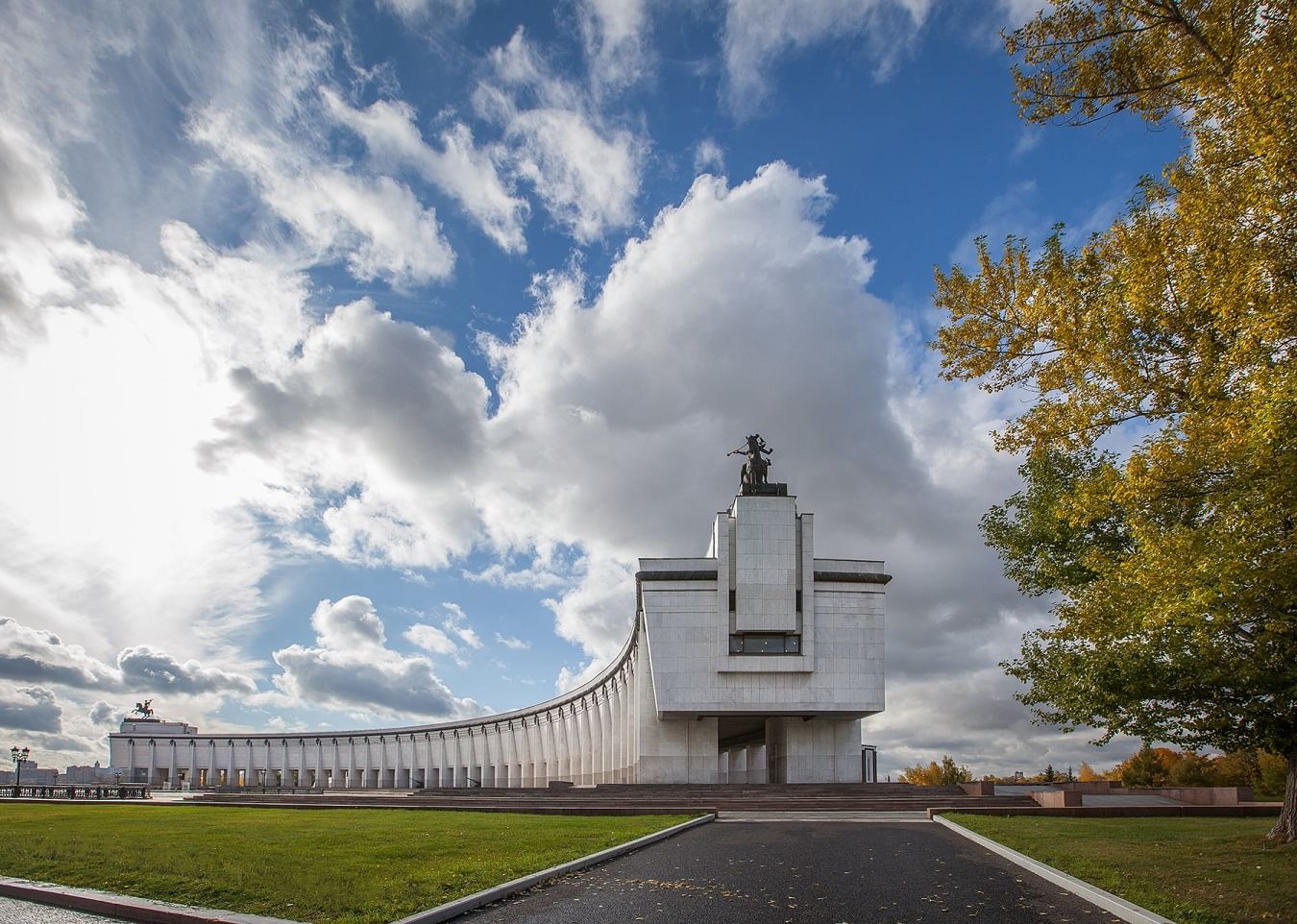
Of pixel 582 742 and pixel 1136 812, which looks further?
pixel 582 742

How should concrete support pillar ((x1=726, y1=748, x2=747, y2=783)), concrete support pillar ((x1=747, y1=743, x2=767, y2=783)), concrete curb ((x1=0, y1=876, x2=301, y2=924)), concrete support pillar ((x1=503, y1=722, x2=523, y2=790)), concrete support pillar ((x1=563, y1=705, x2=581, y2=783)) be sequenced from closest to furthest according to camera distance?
concrete curb ((x1=0, y1=876, x2=301, y2=924))
concrete support pillar ((x1=563, y1=705, x2=581, y2=783))
concrete support pillar ((x1=503, y1=722, x2=523, y2=790))
concrete support pillar ((x1=747, y1=743, x2=767, y2=783))
concrete support pillar ((x1=726, y1=748, x2=747, y2=783))

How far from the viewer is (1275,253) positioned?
479 inches

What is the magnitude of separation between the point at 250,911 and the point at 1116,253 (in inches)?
622

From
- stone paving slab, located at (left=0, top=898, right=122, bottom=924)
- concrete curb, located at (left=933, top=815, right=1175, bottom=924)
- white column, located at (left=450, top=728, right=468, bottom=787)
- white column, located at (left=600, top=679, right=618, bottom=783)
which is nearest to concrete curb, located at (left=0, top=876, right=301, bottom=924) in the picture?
stone paving slab, located at (left=0, top=898, right=122, bottom=924)

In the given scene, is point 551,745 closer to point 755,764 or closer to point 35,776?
point 755,764

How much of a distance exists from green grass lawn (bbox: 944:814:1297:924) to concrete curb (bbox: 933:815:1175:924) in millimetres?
223

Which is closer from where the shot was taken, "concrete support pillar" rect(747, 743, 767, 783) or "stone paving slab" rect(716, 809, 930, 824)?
"stone paving slab" rect(716, 809, 930, 824)

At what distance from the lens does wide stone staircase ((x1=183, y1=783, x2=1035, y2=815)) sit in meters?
32.1

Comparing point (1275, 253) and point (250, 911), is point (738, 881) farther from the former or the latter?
point (1275, 253)

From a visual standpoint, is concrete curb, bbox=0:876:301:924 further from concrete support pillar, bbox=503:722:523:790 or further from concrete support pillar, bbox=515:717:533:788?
concrete support pillar, bbox=503:722:523:790

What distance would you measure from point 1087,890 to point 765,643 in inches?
1619

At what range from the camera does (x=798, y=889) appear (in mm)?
12234

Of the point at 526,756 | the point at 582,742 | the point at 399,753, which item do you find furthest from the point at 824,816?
the point at 399,753

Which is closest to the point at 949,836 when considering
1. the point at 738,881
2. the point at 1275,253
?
the point at 738,881
